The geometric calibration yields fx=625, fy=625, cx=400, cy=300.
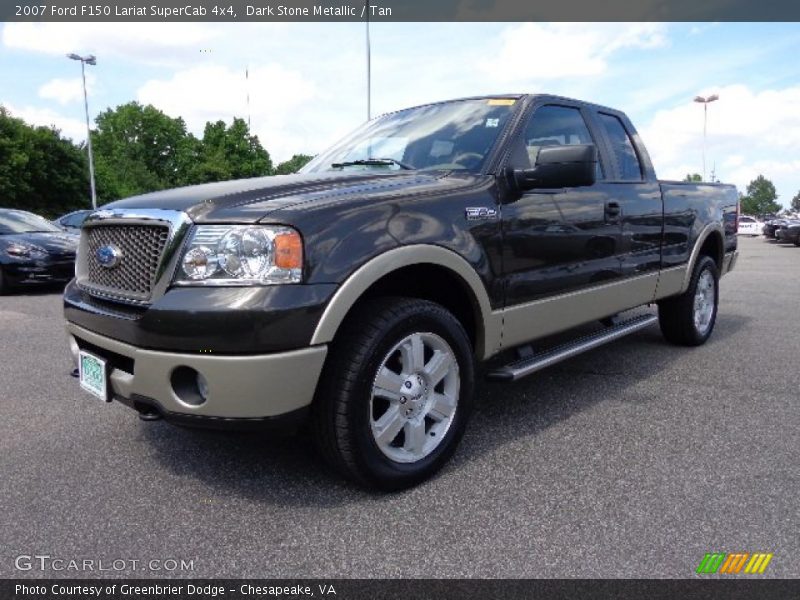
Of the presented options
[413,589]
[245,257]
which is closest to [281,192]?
[245,257]

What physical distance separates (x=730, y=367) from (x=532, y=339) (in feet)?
7.08

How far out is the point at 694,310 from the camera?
5297 millimetres

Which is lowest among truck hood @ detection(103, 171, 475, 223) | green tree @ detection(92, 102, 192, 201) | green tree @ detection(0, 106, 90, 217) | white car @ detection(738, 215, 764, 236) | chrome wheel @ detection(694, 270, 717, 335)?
white car @ detection(738, 215, 764, 236)

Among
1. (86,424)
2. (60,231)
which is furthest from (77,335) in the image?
(60,231)

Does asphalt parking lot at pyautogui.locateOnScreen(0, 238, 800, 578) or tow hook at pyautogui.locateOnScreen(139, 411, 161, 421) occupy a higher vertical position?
tow hook at pyautogui.locateOnScreen(139, 411, 161, 421)

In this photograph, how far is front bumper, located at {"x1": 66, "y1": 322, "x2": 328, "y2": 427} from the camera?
7.35ft

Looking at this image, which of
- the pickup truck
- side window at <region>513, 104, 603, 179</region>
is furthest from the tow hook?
side window at <region>513, 104, 603, 179</region>

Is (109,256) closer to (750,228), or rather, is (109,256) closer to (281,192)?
(281,192)

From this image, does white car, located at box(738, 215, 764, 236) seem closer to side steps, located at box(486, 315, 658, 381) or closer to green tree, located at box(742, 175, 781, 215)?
side steps, located at box(486, 315, 658, 381)

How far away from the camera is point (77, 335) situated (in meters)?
2.83

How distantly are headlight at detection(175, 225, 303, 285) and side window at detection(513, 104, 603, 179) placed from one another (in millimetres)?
1485

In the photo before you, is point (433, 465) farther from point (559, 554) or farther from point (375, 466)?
point (559, 554)

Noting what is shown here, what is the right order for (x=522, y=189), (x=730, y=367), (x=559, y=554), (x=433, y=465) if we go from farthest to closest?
(x=730, y=367) < (x=522, y=189) < (x=433, y=465) < (x=559, y=554)

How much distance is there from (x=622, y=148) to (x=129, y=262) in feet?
11.1
